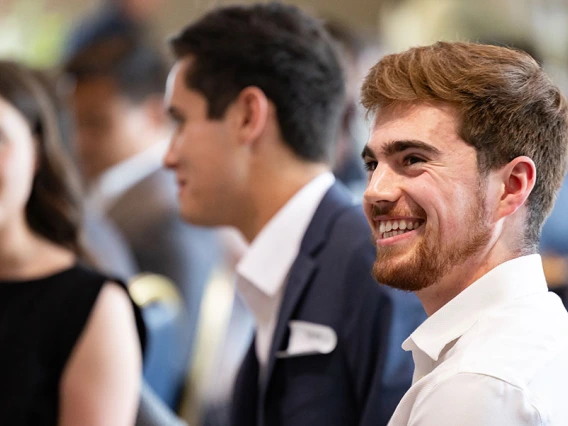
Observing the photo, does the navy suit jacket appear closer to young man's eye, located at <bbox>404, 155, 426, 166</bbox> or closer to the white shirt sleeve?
young man's eye, located at <bbox>404, 155, 426, 166</bbox>

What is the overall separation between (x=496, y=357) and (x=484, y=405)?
0.07m

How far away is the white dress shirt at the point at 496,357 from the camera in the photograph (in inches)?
44.0

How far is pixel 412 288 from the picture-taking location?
1.35 m

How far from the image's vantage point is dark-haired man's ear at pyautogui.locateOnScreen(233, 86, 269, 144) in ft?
6.84

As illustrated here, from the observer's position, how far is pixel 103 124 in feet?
13.0

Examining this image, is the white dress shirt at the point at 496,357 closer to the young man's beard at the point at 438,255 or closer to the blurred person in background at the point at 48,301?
the young man's beard at the point at 438,255

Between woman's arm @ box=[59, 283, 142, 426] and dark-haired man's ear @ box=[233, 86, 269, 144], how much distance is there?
45cm

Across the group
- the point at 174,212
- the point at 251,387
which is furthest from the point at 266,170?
the point at 174,212

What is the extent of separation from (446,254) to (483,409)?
0.27 m

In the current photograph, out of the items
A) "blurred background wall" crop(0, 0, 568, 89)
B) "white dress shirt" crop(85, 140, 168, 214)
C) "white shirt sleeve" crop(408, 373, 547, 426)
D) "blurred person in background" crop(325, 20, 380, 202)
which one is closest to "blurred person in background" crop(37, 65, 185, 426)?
"white dress shirt" crop(85, 140, 168, 214)

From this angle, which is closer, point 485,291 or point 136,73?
point 485,291

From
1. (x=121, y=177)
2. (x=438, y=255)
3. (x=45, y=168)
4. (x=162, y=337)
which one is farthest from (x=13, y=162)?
(x=121, y=177)

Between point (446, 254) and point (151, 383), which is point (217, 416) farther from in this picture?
point (446, 254)

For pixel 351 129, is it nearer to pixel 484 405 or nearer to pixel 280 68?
pixel 280 68
